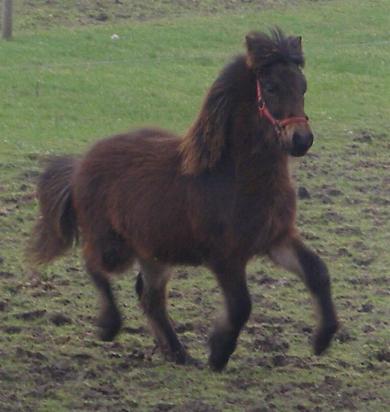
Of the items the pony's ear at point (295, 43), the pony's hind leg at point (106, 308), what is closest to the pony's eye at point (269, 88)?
the pony's ear at point (295, 43)

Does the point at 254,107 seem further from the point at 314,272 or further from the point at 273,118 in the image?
the point at 314,272

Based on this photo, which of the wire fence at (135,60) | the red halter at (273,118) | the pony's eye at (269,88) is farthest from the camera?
the wire fence at (135,60)

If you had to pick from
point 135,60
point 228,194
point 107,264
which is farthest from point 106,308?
point 135,60

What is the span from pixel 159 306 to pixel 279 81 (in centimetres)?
156

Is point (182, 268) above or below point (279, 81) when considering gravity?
below

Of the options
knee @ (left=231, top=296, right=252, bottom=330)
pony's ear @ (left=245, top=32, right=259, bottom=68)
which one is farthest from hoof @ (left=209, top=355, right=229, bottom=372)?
pony's ear @ (left=245, top=32, right=259, bottom=68)

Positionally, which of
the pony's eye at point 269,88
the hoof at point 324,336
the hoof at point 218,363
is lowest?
the hoof at point 218,363

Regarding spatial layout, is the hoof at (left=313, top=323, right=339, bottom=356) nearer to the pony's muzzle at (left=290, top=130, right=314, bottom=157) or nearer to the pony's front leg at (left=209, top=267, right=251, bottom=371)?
the pony's front leg at (left=209, top=267, right=251, bottom=371)

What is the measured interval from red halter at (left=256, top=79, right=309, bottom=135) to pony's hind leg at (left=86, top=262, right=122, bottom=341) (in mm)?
1465

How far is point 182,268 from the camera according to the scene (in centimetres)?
886

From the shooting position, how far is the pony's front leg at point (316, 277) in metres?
6.77

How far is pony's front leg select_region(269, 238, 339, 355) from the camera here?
677cm

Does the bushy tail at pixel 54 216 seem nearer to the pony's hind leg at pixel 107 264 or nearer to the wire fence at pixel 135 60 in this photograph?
the pony's hind leg at pixel 107 264

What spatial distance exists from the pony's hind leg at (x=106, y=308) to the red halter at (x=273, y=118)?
1465 mm
